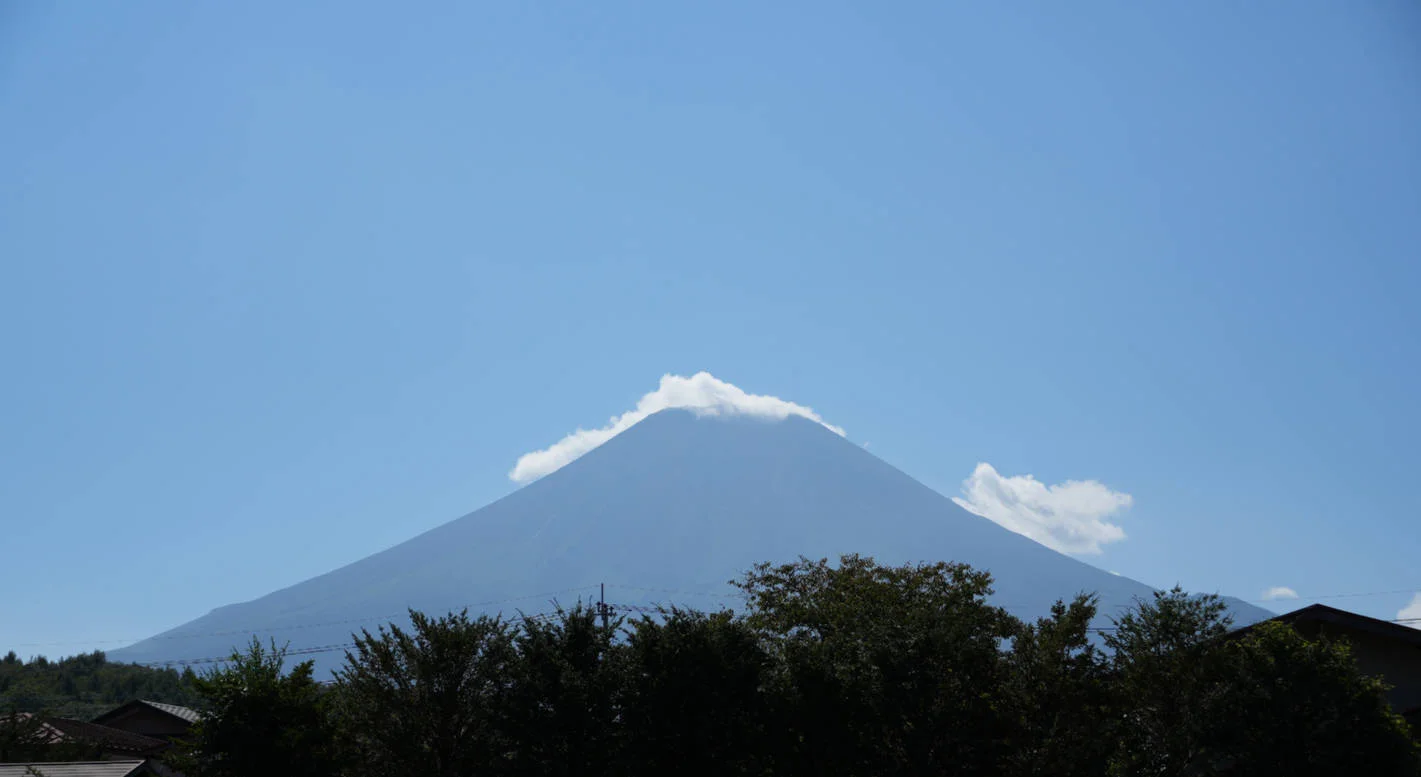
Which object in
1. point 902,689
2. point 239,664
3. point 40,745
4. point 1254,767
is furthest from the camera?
point 40,745

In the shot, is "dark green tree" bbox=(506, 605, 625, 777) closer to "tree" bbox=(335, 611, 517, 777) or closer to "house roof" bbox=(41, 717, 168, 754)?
"tree" bbox=(335, 611, 517, 777)

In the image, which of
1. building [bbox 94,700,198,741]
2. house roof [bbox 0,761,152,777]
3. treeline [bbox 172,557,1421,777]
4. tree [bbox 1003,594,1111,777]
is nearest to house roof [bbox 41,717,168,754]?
building [bbox 94,700,198,741]

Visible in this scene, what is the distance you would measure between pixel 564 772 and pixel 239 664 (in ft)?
24.4

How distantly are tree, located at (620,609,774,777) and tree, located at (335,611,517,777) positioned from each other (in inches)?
117

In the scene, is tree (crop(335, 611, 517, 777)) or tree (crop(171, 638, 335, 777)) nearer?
tree (crop(171, 638, 335, 777))

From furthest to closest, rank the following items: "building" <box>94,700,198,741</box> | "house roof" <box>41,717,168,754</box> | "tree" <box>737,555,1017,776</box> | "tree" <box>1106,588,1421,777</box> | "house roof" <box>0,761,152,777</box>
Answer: "building" <box>94,700,198,741</box> < "house roof" <box>41,717,168,754</box> < "tree" <box>737,555,1017,776</box> < "house roof" <box>0,761,152,777</box> < "tree" <box>1106,588,1421,777</box>

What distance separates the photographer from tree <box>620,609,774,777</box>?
2314 centimetres

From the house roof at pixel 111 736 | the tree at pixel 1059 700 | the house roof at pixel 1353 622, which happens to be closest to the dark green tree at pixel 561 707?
the tree at pixel 1059 700

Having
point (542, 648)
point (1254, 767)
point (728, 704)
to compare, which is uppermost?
point (542, 648)

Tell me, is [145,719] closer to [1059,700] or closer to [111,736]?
[111,736]

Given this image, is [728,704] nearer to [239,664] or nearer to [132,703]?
[239,664]

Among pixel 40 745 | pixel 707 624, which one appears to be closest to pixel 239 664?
pixel 707 624

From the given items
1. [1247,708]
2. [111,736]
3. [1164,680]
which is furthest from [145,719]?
[1247,708]

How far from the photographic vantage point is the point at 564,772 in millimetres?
22672
